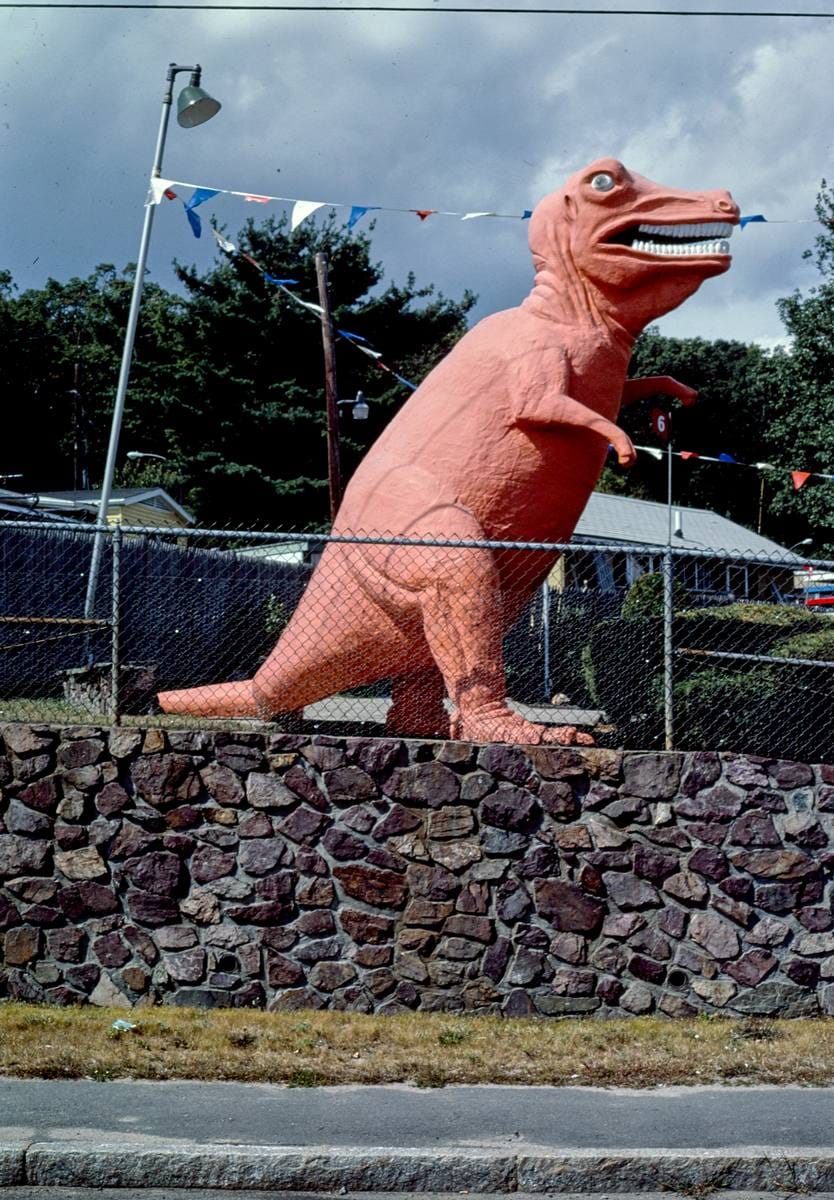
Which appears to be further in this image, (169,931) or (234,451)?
(234,451)

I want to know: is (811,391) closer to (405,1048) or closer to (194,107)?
(194,107)

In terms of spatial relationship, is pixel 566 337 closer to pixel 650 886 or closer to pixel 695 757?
pixel 695 757

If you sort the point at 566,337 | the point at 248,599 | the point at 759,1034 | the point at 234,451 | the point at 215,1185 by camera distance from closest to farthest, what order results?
the point at 215,1185 → the point at 759,1034 → the point at 566,337 → the point at 248,599 → the point at 234,451

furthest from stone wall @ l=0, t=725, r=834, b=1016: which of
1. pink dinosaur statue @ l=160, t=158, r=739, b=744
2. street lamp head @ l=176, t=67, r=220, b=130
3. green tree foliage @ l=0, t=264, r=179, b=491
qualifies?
green tree foliage @ l=0, t=264, r=179, b=491

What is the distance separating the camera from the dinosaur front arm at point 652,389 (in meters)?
8.25

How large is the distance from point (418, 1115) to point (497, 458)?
3.76 metres

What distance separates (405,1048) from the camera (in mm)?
5723

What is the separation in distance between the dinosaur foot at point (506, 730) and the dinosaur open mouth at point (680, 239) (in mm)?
2774

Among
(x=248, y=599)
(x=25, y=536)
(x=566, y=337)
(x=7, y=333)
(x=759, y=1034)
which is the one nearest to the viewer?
(x=759, y=1034)

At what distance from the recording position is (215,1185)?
4.30 metres

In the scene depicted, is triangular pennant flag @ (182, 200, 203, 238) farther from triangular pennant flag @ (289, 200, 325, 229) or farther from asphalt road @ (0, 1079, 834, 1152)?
asphalt road @ (0, 1079, 834, 1152)

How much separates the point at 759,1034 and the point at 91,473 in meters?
42.5

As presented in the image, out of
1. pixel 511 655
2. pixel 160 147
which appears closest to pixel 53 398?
pixel 160 147

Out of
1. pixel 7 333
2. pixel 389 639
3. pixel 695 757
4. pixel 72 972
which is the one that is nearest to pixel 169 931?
pixel 72 972
